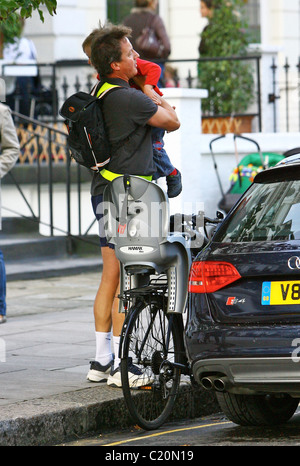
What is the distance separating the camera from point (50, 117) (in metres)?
16.3

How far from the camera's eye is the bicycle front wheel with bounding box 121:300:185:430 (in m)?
6.05

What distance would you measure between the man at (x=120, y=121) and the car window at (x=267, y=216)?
83 cm

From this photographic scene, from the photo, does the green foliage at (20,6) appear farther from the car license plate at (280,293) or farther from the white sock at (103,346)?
the car license plate at (280,293)

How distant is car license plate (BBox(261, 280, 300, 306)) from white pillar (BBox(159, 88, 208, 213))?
6743 millimetres

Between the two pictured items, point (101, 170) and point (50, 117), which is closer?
point (101, 170)

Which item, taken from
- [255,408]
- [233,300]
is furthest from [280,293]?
[255,408]

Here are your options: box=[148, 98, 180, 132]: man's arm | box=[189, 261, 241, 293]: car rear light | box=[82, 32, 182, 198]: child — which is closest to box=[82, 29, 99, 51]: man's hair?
box=[82, 32, 182, 198]: child

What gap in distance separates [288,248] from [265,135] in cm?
828

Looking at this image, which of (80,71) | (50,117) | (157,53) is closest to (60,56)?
(80,71)

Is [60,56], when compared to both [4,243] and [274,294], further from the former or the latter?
[274,294]

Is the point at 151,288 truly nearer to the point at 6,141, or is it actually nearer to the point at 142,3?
the point at 6,141

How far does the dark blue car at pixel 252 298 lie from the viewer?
18.0ft

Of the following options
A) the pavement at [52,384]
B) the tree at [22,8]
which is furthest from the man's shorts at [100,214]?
the tree at [22,8]

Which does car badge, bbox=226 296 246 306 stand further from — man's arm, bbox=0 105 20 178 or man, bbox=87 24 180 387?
man's arm, bbox=0 105 20 178
